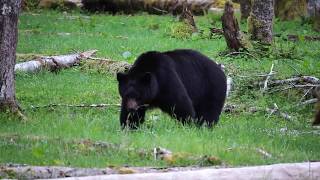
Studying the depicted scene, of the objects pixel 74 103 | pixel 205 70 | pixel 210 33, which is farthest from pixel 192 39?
pixel 205 70

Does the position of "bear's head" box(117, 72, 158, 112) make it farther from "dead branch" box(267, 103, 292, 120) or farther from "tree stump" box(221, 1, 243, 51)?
"tree stump" box(221, 1, 243, 51)

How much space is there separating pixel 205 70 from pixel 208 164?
3.60 meters

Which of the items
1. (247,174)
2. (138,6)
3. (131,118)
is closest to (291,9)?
(138,6)

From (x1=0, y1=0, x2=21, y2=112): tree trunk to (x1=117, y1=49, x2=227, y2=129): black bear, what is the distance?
6.38ft

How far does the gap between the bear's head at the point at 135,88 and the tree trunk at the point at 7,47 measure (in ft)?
6.62

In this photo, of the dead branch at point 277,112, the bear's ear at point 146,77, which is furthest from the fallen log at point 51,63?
the bear's ear at point 146,77

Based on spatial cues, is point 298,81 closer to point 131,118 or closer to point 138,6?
point 131,118

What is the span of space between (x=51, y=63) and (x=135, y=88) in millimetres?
7420

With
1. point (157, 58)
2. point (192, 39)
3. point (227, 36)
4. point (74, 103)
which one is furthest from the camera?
point (192, 39)

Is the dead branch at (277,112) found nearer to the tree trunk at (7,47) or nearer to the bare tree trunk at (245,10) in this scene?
the tree trunk at (7,47)

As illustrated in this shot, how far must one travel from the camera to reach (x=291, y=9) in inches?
1228

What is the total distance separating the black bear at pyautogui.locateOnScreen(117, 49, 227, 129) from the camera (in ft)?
33.7

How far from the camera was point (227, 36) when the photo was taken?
18.5 m

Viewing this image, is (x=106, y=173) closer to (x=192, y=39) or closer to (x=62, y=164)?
(x=62, y=164)
